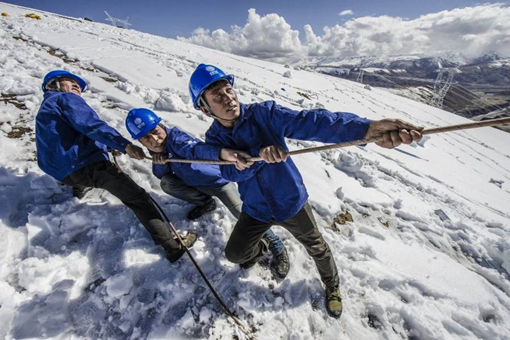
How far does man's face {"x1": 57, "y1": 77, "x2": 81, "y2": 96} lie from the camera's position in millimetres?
3324

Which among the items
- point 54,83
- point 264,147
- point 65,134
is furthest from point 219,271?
point 54,83

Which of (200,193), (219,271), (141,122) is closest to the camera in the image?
(219,271)

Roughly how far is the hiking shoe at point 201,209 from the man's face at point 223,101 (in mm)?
1671

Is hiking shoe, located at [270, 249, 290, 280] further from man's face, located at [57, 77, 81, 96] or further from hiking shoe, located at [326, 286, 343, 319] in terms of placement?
man's face, located at [57, 77, 81, 96]

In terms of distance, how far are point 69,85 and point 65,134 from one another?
2.68 feet

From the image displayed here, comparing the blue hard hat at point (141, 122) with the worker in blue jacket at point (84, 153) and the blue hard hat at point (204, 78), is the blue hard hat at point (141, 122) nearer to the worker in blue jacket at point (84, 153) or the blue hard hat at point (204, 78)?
the worker in blue jacket at point (84, 153)

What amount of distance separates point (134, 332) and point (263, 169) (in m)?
2.06

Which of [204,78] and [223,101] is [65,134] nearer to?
[204,78]

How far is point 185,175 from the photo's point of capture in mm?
3436

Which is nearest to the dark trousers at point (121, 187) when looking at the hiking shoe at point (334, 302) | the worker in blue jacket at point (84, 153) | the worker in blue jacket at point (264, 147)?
the worker in blue jacket at point (84, 153)

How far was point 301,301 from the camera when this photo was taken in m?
2.88

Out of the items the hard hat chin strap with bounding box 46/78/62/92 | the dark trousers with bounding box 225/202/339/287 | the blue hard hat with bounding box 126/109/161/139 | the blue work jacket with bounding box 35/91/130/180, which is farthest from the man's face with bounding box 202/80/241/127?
the hard hat chin strap with bounding box 46/78/62/92

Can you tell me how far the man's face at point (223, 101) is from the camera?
2.32m

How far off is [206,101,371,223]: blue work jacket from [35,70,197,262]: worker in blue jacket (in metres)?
1.21
